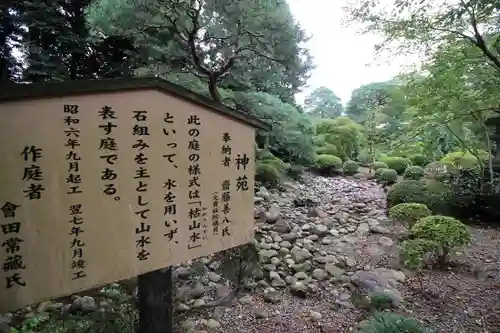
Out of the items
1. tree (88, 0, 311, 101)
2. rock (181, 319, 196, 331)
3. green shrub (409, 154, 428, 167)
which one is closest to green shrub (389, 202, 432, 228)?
tree (88, 0, 311, 101)

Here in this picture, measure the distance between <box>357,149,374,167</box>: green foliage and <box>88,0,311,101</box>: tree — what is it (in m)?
7.62

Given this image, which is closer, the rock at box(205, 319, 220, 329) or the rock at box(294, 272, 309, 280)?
the rock at box(205, 319, 220, 329)

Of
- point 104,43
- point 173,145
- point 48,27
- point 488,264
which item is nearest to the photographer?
point 173,145

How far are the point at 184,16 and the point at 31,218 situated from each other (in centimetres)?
437

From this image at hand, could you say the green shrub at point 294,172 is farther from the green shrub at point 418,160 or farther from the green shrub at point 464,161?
the green shrub at point 418,160

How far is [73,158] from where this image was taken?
1.37 metres

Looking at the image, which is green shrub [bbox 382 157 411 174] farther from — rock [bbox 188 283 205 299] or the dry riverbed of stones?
rock [bbox 188 283 205 299]

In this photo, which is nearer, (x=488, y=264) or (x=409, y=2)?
(x=488, y=264)

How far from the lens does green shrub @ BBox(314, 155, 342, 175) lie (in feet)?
34.4

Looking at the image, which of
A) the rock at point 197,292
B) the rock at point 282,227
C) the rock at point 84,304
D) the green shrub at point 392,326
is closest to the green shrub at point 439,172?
the rock at point 282,227

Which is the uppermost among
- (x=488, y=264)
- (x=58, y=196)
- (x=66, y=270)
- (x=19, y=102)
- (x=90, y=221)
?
(x=19, y=102)

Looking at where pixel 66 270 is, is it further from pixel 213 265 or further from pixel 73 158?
pixel 213 265

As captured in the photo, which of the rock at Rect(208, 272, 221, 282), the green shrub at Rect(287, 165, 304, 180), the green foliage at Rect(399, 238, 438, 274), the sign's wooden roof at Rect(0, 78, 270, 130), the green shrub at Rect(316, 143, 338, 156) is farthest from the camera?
the green shrub at Rect(316, 143, 338, 156)

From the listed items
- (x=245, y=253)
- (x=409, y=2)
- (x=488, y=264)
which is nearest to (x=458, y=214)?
(x=488, y=264)
